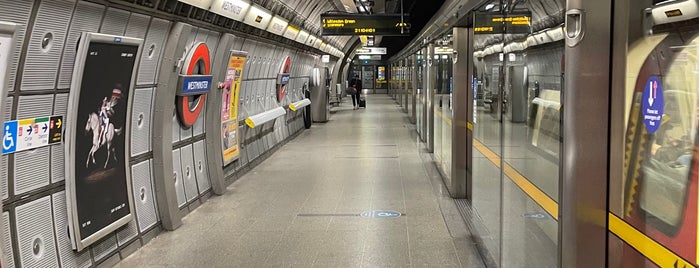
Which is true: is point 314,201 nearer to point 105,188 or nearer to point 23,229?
point 105,188

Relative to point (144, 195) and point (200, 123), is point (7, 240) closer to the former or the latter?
point (144, 195)

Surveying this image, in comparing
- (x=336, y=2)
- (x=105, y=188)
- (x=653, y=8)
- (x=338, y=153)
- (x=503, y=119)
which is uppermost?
(x=336, y=2)

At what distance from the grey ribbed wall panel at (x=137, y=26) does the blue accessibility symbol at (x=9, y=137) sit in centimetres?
148

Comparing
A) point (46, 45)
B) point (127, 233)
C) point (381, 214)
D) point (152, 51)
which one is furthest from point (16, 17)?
point (381, 214)

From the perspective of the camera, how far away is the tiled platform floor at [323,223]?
489 centimetres

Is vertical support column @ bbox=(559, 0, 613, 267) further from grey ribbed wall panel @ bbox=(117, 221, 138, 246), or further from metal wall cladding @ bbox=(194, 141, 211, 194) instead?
metal wall cladding @ bbox=(194, 141, 211, 194)

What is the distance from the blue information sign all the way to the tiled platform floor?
1383mm

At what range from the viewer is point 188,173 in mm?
6758

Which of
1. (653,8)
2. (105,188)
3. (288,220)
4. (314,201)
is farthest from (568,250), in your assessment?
(314,201)

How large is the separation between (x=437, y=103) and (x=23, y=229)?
7307mm

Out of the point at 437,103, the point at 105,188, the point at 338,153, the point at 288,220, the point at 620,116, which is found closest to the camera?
the point at 620,116

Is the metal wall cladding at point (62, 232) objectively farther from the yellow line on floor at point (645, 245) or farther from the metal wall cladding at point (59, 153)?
the yellow line on floor at point (645, 245)

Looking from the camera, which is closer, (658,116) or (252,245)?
(658,116)

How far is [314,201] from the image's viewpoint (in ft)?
23.5
